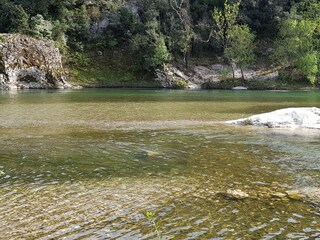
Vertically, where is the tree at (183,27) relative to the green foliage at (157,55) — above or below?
above

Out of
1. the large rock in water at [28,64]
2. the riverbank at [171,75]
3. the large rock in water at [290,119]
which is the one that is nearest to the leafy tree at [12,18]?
the large rock in water at [28,64]

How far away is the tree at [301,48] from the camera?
71.5 metres

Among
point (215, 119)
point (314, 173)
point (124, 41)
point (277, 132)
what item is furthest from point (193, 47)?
point (314, 173)

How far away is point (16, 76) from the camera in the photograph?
69500 mm

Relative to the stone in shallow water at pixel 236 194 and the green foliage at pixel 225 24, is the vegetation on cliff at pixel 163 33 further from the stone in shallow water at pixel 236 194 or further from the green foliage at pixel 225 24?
the stone in shallow water at pixel 236 194

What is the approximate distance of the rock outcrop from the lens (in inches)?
3083

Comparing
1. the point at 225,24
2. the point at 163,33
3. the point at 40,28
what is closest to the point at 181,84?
the point at 163,33

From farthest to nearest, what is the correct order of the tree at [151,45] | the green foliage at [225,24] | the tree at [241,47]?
the green foliage at [225,24] → the tree at [151,45] → the tree at [241,47]

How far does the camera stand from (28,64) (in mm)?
70938

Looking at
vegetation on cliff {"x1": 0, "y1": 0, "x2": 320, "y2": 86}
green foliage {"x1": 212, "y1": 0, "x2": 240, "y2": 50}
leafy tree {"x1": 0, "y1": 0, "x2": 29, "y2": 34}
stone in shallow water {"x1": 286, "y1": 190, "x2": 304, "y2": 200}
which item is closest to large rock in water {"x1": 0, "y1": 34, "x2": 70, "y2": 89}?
leafy tree {"x1": 0, "y1": 0, "x2": 29, "y2": 34}

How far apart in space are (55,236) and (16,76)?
67.3 m

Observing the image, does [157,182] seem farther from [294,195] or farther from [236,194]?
[294,195]

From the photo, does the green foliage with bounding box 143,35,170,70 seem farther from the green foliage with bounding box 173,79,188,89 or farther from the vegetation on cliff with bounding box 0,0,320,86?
the green foliage with bounding box 173,79,188,89

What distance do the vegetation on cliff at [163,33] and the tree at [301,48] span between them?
179 mm
